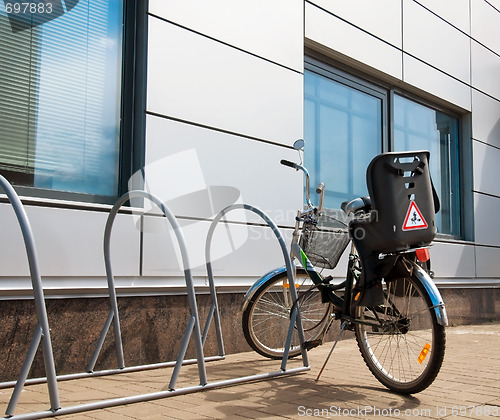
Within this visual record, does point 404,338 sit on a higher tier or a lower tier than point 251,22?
lower

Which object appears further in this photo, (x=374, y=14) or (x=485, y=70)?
(x=485, y=70)

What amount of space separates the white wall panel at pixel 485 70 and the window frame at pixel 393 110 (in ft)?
2.00

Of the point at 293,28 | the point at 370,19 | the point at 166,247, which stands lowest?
the point at 166,247

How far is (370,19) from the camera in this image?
7133 millimetres

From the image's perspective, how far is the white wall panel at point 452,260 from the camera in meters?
7.70

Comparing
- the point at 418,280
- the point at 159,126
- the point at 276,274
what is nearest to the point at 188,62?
the point at 159,126

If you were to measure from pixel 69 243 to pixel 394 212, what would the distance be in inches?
82.1

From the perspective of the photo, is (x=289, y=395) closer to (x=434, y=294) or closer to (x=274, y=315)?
(x=434, y=294)

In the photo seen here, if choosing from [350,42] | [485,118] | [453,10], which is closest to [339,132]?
[350,42]

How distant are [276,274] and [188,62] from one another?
6.04ft

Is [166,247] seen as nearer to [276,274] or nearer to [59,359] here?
[276,274]

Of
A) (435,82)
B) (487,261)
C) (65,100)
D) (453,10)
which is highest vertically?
(453,10)

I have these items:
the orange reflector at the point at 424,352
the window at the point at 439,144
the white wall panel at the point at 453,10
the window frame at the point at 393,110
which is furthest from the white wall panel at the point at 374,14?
the orange reflector at the point at 424,352

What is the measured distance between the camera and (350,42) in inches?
267
